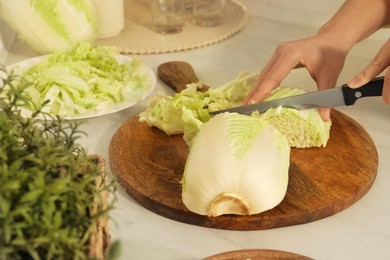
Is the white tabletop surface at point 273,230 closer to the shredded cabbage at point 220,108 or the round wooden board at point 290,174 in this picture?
the round wooden board at point 290,174

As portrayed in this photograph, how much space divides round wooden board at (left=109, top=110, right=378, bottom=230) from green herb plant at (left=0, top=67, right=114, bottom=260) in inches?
17.4

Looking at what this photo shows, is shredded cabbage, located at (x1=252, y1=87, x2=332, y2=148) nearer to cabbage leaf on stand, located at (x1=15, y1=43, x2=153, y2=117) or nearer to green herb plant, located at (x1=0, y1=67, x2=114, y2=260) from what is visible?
cabbage leaf on stand, located at (x1=15, y1=43, x2=153, y2=117)

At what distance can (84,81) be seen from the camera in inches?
60.9

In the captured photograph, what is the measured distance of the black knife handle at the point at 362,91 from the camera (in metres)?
1.32

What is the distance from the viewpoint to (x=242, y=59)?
73.3 inches

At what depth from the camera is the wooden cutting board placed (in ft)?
3.58

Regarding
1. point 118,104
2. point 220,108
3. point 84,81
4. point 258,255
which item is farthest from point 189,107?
point 258,255

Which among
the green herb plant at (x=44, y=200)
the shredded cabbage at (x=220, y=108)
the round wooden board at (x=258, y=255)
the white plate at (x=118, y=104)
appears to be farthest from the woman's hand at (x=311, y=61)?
the green herb plant at (x=44, y=200)

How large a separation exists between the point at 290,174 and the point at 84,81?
0.62 metres

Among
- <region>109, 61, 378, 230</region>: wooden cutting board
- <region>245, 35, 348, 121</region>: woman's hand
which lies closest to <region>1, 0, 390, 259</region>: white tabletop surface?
<region>109, 61, 378, 230</region>: wooden cutting board

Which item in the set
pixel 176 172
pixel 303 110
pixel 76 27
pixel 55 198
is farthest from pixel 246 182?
pixel 76 27

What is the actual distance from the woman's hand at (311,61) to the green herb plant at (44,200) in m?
0.79

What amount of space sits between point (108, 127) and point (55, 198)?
87 centimetres

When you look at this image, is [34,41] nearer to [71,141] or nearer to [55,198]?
[71,141]
